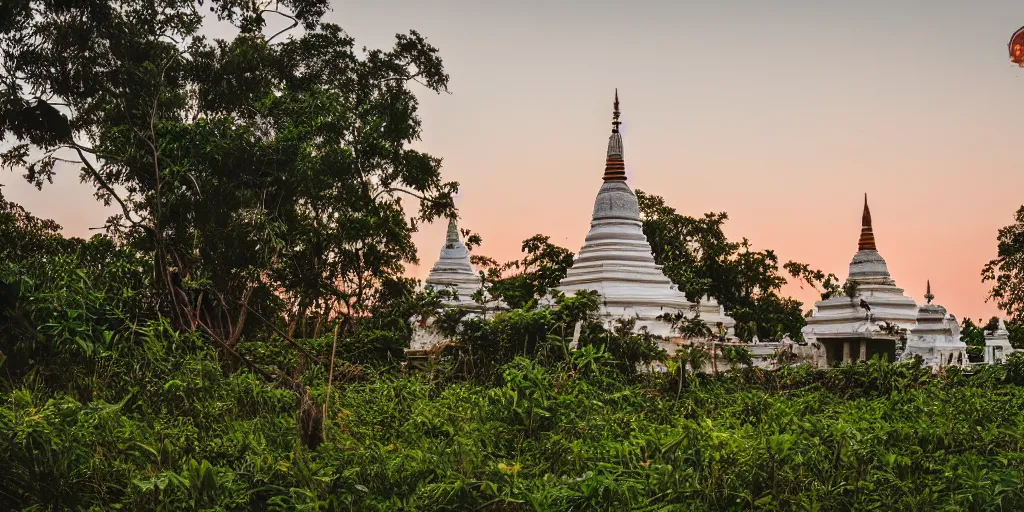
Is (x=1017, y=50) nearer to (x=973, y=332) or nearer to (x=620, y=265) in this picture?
(x=620, y=265)

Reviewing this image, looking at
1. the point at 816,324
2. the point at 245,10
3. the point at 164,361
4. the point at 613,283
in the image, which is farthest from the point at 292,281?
the point at 816,324

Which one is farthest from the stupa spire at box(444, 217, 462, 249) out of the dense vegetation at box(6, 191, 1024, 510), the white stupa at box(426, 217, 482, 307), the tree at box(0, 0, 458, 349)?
the dense vegetation at box(6, 191, 1024, 510)

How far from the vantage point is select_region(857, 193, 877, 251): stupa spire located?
88.6 feet

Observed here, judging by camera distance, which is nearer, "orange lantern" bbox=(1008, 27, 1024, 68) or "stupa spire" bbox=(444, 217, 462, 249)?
"orange lantern" bbox=(1008, 27, 1024, 68)

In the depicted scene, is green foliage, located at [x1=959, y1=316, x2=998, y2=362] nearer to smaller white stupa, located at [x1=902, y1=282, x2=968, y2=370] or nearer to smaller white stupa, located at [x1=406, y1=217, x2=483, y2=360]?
smaller white stupa, located at [x1=902, y1=282, x2=968, y2=370]

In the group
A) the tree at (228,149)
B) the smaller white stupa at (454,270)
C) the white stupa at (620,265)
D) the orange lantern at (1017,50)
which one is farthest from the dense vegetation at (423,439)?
the smaller white stupa at (454,270)

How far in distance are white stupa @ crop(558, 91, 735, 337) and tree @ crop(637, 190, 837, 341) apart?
981cm

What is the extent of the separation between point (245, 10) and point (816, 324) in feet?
51.2

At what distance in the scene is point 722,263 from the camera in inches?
1308

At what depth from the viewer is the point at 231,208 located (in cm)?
1292

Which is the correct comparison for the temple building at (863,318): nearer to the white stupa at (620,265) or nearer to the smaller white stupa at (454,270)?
the white stupa at (620,265)

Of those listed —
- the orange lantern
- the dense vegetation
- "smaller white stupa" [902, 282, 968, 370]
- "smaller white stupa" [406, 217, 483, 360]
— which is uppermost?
the orange lantern

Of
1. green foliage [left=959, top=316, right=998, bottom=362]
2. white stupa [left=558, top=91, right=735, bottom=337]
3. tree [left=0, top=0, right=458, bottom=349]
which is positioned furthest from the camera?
green foliage [left=959, top=316, right=998, bottom=362]

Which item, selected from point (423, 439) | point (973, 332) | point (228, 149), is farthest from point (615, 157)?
point (973, 332)
